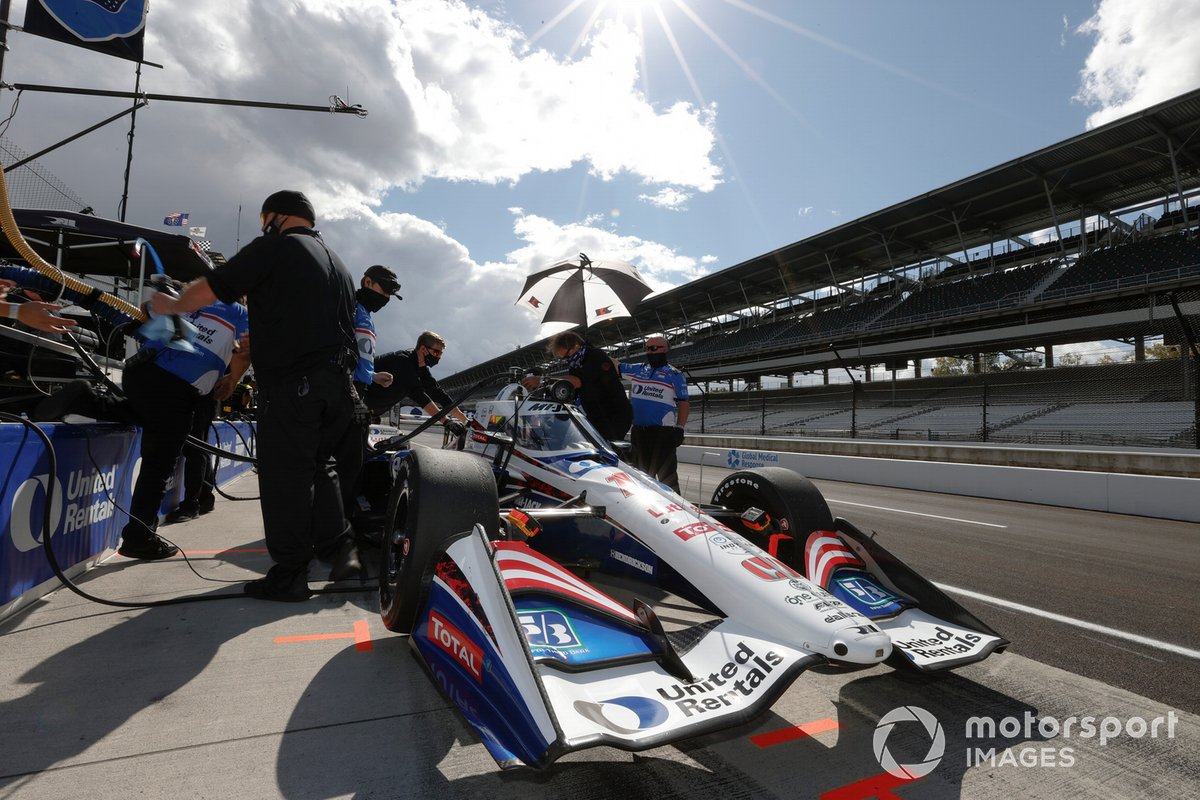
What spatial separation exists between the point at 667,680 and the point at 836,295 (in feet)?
120

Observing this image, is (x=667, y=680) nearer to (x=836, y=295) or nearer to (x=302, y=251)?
(x=302, y=251)

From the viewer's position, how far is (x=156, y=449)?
3.36 m

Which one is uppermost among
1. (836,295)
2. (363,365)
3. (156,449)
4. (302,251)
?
(836,295)

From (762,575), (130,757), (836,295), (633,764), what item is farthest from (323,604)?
(836,295)

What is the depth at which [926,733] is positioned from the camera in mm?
1847

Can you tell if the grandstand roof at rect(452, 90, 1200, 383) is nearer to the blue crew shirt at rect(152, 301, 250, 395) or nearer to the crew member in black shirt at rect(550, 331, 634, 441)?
the crew member in black shirt at rect(550, 331, 634, 441)

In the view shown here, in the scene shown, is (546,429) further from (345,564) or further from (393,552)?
(345,564)

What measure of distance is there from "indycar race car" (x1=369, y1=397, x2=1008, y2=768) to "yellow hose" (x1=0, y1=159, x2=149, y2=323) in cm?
182

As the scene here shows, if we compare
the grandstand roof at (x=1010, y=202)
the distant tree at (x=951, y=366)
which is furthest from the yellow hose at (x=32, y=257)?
the distant tree at (x=951, y=366)

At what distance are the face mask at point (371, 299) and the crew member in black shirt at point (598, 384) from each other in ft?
4.48

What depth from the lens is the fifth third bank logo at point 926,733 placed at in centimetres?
165

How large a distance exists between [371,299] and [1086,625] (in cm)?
450

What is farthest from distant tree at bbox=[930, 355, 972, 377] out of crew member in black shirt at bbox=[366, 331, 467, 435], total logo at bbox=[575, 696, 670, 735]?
total logo at bbox=[575, 696, 670, 735]

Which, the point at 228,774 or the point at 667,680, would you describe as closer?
the point at 228,774
